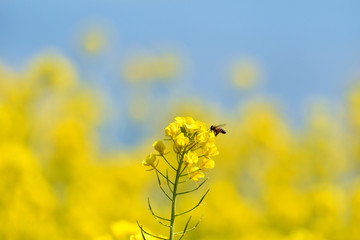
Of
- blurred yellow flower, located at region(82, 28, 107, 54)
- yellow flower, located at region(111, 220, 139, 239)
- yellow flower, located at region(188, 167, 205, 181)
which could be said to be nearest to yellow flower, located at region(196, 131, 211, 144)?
yellow flower, located at region(188, 167, 205, 181)

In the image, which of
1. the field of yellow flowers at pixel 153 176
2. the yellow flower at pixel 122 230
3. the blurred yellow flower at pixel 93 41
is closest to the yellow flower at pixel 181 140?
the yellow flower at pixel 122 230

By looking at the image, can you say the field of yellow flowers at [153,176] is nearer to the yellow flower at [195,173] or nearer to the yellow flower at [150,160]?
the yellow flower at [195,173]

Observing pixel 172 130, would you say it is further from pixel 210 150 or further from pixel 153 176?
pixel 153 176

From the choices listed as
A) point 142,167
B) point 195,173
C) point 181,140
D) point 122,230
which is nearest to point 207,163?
point 195,173

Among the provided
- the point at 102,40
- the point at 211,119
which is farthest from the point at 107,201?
the point at 102,40

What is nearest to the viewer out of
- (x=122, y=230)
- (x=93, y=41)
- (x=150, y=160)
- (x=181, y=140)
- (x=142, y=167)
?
(x=181, y=140)
